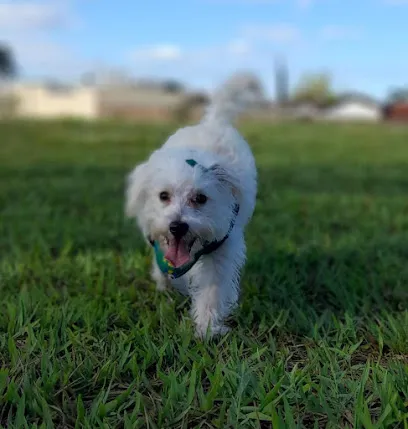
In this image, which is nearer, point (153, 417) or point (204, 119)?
point (153, 417)

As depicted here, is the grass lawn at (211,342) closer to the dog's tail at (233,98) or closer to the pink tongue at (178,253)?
the pink tongue at (178,253)

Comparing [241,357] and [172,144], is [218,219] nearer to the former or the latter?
[241,357]

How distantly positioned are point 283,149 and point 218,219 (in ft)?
47.2

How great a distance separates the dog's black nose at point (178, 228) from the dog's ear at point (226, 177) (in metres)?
0.44

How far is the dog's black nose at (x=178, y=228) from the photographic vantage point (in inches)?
137

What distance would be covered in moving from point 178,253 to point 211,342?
20.6 inches

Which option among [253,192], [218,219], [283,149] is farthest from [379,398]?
[283,149]

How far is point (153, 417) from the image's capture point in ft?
8.77

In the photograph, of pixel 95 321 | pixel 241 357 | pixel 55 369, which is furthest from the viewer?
pixel 95 321

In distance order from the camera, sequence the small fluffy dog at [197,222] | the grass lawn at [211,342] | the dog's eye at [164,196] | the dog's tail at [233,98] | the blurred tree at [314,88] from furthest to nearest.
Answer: the blurred tree at [314,88], the dog's tail at [233,98], the dog's eye at [164,196], the small fluffy dog at [197,222], the grass lawn at [211,342]

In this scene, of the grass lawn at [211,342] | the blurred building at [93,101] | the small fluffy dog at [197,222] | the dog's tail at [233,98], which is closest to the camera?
the grass lawn at [211,342]

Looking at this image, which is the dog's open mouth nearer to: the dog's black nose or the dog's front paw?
the dog's black nose

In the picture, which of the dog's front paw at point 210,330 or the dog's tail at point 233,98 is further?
the dog's tail at point 233,98

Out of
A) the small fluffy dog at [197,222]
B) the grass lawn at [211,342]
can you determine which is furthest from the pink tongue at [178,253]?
the grass lawn at [211,342]
